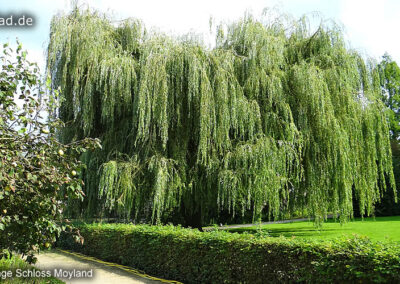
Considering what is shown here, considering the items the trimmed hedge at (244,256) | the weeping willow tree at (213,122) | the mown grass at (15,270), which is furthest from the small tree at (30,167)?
the weeping willow tree at (213,122)

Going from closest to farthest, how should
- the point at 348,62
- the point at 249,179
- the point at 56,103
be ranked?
the point at 56,103, the point at 249,179, the point at 348,62

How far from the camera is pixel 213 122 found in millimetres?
7574

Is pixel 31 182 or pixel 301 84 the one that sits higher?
pixel 301 84

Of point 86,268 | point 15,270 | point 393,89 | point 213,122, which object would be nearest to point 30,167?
point 15,270

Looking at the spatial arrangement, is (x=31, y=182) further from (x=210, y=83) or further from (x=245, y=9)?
(x=245, y=9)

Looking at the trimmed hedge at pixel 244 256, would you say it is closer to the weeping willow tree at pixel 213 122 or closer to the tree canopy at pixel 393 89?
the weeping willow tree at pixel 213 122

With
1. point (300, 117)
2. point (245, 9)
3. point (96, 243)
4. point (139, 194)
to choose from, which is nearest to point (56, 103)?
point (139, 194)

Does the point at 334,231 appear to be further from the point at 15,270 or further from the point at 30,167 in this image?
the point at 30,167

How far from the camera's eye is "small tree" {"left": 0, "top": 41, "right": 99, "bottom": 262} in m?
3.19

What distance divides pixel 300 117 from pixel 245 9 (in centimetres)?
350

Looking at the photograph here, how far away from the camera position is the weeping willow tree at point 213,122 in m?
7.42

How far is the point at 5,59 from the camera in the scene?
3457 mm

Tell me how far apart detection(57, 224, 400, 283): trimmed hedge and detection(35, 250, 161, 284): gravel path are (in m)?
0.32

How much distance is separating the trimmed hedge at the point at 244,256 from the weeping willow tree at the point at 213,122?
1.04 metres
